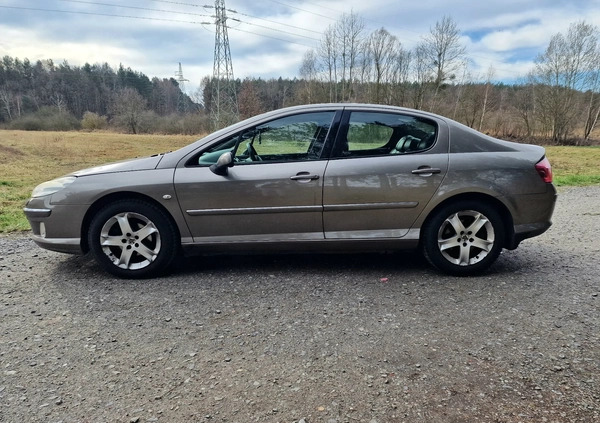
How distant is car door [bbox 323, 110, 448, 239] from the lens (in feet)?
11.2

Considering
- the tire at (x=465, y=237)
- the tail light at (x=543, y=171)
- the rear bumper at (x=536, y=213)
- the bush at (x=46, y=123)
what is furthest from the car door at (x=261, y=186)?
the bush at (x=46, y=123)

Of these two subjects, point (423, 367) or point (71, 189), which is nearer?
point (423, 367)

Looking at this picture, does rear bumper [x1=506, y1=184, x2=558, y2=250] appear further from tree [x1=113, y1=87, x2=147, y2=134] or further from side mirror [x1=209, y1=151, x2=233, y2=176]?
tree [x1=113, y1=87, x2=147, y2=134]

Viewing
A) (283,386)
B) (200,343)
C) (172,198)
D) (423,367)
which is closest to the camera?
(283,386)

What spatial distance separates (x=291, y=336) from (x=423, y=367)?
2.73ft

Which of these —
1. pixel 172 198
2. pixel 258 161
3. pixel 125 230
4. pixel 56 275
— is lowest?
pixel 56 275

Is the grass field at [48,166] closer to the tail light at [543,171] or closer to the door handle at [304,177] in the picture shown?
the door handle at [304,177]

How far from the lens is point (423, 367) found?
7.15ft

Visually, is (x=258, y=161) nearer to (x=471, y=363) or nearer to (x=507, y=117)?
(x=471, y=363)

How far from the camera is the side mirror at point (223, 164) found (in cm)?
332

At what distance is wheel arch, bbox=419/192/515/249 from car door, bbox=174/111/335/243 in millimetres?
1031

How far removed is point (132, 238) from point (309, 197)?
1641 millimetres

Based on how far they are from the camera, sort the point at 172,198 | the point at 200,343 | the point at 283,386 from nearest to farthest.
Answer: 1. the point at 283,386
2. the point at 200,343
3. the point at 172,198

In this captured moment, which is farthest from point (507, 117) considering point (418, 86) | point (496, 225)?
point (496, 225)
